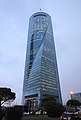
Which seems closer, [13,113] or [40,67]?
[13,113]

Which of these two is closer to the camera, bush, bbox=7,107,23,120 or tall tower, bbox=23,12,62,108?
bush, bbox=7,107,23,120

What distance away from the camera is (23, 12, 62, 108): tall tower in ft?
495

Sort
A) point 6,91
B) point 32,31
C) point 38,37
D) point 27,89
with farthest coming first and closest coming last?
point 32,31 < point 38,37 < point 27,89 < point 6,91

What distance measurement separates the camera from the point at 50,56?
173625 mm

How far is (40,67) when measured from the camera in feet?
506

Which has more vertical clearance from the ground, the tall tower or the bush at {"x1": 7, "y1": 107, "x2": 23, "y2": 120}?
the tall tower

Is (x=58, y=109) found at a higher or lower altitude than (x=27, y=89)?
lower

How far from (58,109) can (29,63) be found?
143831mm

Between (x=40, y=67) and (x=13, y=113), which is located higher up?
(x=40, y=67)

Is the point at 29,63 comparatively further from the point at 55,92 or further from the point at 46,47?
the point at 55,92

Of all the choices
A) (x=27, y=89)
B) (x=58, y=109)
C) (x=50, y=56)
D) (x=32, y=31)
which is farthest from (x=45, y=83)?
(x=58, y=109)

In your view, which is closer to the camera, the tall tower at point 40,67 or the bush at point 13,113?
the bush at point 13,113

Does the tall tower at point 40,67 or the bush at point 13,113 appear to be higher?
the tall tower at point 40,67

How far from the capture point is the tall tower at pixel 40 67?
15075 cm
